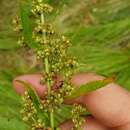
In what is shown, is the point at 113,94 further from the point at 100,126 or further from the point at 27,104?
the point at 27,104

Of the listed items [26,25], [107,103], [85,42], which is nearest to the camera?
[26,25]

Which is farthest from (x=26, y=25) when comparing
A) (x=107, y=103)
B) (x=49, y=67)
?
(x=107, y=103)

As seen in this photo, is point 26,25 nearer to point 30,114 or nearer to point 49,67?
point 49,67

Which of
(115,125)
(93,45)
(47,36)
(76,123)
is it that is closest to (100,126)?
(115,125)

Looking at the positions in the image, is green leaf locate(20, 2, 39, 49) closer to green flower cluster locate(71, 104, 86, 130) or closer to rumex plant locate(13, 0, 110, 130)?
rumex plant locate(13, 0, 110, 130)

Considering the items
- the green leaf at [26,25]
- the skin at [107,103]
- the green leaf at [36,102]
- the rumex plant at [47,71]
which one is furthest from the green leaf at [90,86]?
the skin at [107,103]

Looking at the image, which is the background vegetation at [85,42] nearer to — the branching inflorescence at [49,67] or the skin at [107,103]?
the skin at [107,103]
